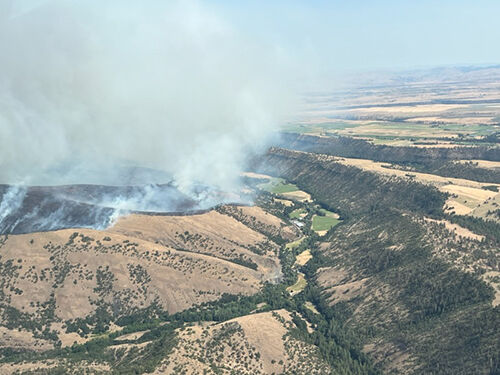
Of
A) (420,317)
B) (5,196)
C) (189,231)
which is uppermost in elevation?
(5,196)

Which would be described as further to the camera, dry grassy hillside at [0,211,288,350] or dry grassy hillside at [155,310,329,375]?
dry grassy hillside at [0,211,288,350]

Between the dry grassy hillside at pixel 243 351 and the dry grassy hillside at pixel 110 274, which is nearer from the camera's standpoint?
the dry grassy hillside at pixel 243 351

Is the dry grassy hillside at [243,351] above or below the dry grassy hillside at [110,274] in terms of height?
below

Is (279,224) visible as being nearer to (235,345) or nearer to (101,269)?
(101,269)

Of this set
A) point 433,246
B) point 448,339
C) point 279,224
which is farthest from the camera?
point 279,224

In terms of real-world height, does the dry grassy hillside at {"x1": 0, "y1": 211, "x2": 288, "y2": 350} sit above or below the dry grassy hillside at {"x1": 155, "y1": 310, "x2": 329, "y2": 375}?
above

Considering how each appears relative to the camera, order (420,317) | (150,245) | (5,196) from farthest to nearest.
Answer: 1. (5,196)
2. (150,245)
3. (420,317)

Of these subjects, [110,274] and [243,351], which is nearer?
[243,351]

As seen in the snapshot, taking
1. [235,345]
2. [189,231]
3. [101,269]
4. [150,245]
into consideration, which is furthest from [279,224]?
[235,345]

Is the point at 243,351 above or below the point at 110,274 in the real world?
below

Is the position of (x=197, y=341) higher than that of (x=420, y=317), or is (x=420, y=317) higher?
(x=197, y=341)

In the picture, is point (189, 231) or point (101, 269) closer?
point (101, 269)
